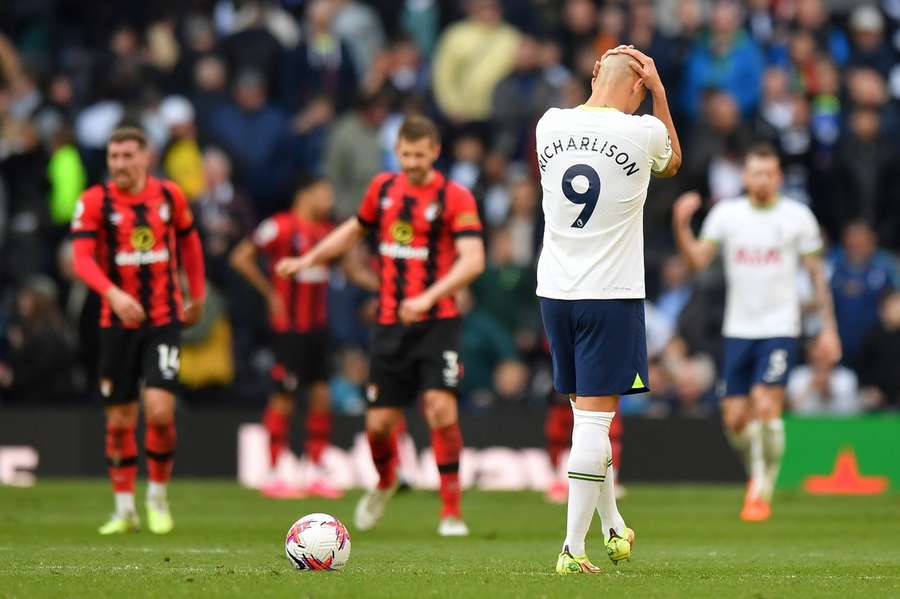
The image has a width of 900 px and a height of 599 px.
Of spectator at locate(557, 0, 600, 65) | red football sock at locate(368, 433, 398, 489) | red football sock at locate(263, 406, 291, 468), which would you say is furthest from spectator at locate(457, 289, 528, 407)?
red football sock at locate(368, 433, 398, 489)

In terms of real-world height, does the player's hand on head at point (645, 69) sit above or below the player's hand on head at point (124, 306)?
above

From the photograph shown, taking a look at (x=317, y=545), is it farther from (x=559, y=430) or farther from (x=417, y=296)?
(x=559, y=430)

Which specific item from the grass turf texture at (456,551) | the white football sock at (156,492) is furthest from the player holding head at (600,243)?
the white football sock at (156,492)

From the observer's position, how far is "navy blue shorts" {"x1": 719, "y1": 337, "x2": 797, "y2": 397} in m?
14.2

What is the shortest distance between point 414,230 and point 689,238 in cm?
267

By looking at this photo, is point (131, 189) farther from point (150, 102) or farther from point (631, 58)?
point (150, 102)

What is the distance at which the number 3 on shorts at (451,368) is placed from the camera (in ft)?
39.7

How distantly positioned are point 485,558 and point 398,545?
1.19 meters

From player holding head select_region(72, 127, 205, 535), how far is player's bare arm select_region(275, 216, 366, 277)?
2.75 ft

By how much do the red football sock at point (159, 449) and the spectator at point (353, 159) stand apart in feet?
27.4

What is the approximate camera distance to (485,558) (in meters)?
10.0

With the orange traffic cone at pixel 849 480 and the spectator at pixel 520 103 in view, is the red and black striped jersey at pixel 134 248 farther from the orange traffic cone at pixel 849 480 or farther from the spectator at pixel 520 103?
the spectator at pixel 520 103

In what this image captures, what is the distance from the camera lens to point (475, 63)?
21.7 meters

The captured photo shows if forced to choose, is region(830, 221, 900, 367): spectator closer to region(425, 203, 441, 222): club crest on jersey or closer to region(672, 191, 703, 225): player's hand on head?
region(672, 191, 703, 225): player's hand on head
